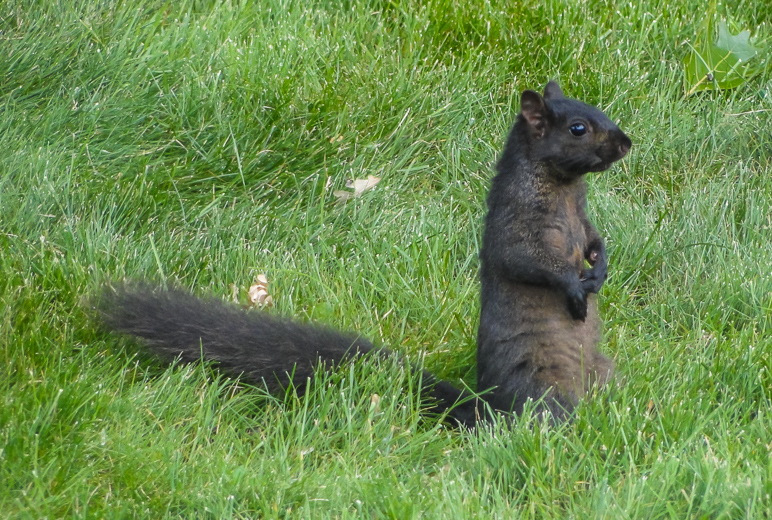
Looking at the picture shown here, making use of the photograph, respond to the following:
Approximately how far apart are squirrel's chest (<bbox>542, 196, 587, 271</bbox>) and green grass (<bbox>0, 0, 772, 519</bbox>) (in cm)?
46

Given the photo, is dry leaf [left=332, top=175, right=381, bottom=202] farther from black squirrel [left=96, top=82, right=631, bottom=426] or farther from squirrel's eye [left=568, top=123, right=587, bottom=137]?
squirrel's eye [left=568, top=123, right=587, bottom=137]

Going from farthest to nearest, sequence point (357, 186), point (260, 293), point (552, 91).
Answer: point (357, 186), point (260, 293), point (552, 91)

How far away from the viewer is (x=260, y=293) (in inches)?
159

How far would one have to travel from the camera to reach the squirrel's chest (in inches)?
140

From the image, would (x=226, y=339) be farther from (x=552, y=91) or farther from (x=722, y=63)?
(x=722, y=63)

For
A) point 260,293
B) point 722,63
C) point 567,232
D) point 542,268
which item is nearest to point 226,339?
point 260,293

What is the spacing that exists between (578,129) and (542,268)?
0.54 meters

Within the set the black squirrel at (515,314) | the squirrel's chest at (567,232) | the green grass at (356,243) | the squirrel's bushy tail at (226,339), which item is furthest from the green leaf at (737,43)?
the squirrel's bushy tail at (226,339)

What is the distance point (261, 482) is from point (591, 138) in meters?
1.76

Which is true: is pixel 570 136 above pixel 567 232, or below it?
above

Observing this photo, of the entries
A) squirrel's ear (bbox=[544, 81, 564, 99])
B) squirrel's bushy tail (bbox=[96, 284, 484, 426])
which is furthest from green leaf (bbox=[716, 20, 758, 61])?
squirrel's bushy tail (bbox=[96, 284, 484, 426])

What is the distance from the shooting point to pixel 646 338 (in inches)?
156

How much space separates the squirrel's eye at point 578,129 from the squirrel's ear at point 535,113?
0.36ft

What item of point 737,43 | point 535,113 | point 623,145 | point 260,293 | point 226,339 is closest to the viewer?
point 226,339
